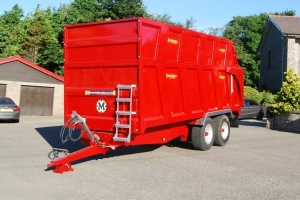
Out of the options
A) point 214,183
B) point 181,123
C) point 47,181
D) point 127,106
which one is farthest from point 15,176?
point 181,123

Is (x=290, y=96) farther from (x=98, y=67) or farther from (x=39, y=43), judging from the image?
(x=39, y=43)

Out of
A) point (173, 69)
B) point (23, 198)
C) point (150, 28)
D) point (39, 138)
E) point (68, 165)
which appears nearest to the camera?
point (23, 198)

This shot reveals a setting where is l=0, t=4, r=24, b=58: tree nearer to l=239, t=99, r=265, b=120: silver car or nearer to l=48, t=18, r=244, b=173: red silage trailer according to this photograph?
l=239, t=99, r=265, b=120: silver car

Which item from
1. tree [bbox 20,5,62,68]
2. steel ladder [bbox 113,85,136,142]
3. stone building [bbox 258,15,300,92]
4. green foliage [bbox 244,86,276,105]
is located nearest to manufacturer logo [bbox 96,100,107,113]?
steel ladder [bbox 113,85,136,142]

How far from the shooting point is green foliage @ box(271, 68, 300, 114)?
1841cm

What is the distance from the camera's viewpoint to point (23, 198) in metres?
6.54

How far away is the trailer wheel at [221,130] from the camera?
484 inches

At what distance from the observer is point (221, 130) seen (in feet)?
41.0

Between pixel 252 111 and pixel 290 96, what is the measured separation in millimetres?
6635

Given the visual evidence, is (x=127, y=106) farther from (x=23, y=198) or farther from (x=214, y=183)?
(x=23, y=198)

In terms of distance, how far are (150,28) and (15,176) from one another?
426 centimetres

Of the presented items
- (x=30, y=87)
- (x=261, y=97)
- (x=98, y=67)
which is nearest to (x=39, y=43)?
(x=30, y=87)

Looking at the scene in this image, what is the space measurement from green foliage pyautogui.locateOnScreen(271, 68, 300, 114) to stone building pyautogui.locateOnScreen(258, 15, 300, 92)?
11.8m

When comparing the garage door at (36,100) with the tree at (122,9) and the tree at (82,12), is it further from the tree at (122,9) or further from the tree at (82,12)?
the tree at (82,12)
